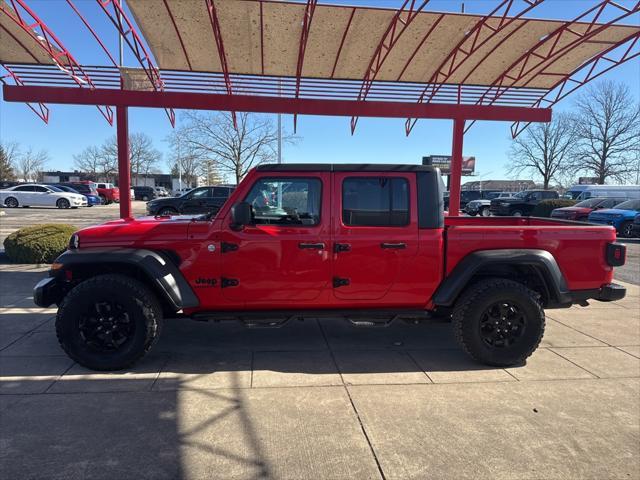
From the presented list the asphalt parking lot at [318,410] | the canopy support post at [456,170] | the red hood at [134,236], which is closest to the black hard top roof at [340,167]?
the red hood at [134,236]

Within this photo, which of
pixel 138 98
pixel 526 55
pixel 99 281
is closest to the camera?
pixel 99 281

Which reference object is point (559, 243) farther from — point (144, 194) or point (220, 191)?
point (144, 194)

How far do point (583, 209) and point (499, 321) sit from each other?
60.6 ft

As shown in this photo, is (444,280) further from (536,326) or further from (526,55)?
(526,55)

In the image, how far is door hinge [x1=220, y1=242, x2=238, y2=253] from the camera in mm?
3996

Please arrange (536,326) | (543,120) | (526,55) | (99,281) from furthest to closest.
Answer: (543,120), (526,55), (536,326), (99,281)

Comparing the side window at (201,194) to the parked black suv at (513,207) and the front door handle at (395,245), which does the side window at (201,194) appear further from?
the parked black suv at (513,207)

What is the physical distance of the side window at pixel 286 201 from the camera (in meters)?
4.07

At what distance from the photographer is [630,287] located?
816 centimetres

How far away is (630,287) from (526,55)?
4989 mm

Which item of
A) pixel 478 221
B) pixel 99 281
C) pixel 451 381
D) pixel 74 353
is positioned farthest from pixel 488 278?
pixel 74 353

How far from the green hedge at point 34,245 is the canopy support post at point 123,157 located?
67.0 inches

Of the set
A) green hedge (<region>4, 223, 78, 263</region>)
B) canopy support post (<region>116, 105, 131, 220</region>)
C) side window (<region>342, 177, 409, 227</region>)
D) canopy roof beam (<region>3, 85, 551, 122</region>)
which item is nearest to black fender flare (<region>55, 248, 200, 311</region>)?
side window (<region>342, 177, 409, 227</region>)

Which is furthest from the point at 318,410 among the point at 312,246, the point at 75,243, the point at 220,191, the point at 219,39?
the point at 220,191
